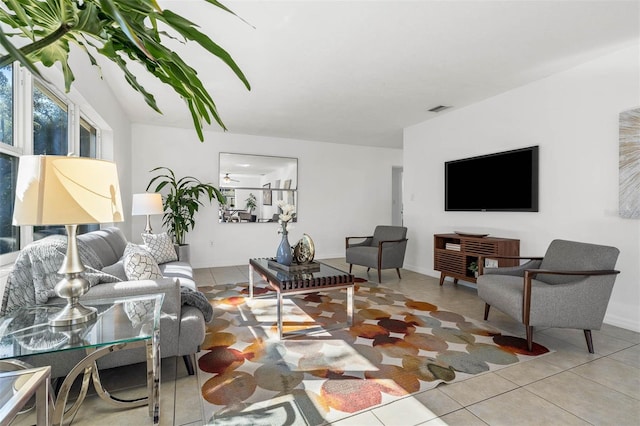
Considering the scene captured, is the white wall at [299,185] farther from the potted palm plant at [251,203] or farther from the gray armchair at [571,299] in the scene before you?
the gray armchair at [571,299]

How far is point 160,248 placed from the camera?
11.9 feet

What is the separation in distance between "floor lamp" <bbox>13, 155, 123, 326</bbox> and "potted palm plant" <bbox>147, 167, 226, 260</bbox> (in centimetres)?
360

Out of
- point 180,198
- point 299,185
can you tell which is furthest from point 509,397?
point 299,185

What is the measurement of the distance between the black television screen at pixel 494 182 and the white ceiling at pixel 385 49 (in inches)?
31.9

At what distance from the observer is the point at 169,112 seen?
15.2 feet

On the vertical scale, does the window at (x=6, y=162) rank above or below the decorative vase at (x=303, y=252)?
above

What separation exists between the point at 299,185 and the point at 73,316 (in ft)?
17.0

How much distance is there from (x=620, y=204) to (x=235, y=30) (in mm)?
3652

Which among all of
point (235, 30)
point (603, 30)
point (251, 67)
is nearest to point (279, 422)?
point (235, 30)

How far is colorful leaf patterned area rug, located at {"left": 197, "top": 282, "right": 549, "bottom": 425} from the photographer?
1730 mm

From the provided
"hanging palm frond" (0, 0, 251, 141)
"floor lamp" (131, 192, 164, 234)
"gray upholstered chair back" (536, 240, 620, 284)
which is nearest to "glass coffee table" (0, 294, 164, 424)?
"hanging palm frond" (0, 0, 251, 141)

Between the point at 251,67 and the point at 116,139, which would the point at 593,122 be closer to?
the point at 251,67

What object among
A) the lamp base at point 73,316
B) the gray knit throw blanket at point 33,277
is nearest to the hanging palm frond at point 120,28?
the lamp base at point 73,316

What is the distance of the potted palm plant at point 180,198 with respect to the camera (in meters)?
4.98
